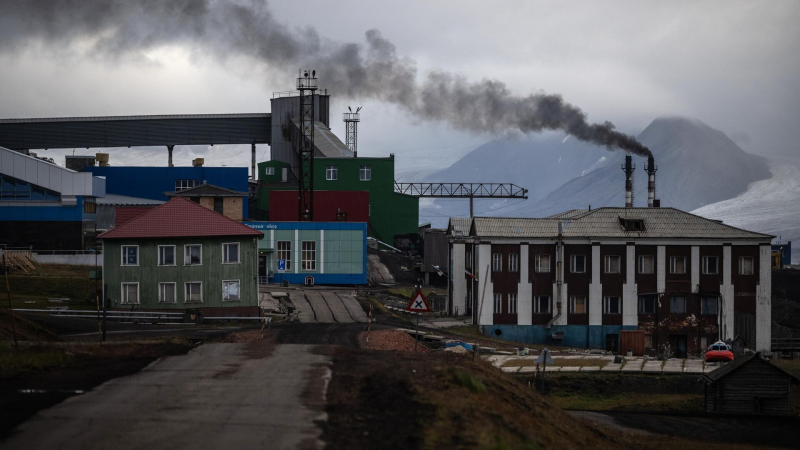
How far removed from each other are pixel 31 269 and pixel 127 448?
49682 millimetres

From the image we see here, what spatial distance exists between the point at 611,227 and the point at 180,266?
1137 inches

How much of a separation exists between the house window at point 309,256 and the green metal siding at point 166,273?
21.5 metres

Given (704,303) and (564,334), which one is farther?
(704,303)

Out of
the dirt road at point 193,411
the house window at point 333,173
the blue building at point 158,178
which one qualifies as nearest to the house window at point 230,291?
the dirt road at point 193,411

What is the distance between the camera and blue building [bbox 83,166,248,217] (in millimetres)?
97500

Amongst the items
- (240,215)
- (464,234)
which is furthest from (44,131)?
(464,234)

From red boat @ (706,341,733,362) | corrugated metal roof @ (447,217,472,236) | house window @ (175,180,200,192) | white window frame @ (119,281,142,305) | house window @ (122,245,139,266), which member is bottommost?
red boat @ (706,341,733,362)

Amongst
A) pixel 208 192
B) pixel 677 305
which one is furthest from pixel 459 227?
pixel 208 192

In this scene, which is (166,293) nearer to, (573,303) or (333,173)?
(573,303)

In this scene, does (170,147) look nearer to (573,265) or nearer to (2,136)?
(2,136)

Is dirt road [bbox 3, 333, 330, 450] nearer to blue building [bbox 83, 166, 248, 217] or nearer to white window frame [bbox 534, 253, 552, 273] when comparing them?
white window frame [bbox 534, 253, 552, 273]

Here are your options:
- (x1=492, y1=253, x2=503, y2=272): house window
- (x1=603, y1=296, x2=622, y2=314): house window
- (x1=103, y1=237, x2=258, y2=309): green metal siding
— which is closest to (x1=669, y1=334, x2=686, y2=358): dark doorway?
(x1=603, y1=296, x2=622, y2=314): house window

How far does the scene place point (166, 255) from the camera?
153ft

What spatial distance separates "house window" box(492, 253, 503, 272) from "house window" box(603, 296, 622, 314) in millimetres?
7181
